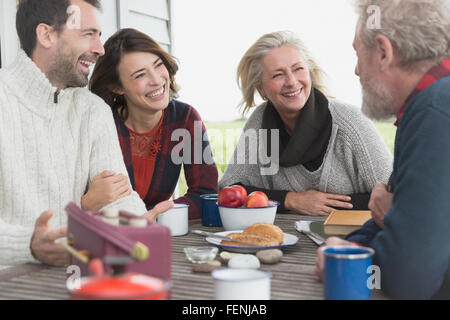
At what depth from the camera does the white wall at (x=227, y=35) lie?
642 cm

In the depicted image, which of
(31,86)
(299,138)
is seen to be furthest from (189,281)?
(299,138)

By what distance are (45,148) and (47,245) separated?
71 centimetres

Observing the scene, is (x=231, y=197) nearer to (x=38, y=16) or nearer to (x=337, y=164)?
(x=337, y=164)

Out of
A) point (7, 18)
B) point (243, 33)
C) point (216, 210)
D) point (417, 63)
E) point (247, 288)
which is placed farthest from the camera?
point (243, 33)

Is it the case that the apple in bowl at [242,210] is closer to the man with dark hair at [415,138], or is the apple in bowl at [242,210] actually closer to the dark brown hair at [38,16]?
the man with dark hair at [415,138]

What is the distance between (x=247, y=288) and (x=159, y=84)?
179 centimetres

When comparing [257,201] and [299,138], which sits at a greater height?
[299,138]

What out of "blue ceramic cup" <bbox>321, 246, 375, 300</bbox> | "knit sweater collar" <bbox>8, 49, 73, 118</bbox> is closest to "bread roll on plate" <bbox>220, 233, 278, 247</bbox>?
"blue ceramic cup" <bbox>321, 246, 375, 300</bbox>

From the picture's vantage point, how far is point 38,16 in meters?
2.03

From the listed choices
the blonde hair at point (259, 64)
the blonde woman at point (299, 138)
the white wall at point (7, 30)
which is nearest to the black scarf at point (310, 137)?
the blonde woman at point (299, 138)

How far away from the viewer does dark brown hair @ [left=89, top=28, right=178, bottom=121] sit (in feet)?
8.10
